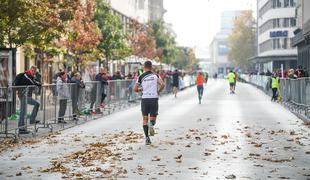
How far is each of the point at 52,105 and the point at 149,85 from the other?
459cm

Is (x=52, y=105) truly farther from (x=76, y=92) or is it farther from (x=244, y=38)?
(x=244, y=38)

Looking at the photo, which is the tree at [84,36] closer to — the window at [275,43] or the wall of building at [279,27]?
the wall of building at [279,27]

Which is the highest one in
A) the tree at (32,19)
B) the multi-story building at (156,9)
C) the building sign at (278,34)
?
the multi-story building at (156,9)

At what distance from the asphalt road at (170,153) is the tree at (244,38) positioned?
9325 centimetres

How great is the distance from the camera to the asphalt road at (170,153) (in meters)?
9.52

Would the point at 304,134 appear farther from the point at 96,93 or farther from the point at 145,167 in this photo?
the point at 96,93

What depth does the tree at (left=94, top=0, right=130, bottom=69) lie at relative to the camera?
44250 mm

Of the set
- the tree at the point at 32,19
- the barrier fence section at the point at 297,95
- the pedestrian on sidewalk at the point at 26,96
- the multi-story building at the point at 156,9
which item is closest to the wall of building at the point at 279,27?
the multi-story building at the point at 156,9

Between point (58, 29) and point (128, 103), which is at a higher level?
point (58, 29)

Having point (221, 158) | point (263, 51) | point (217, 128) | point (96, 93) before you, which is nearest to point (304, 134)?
point (217, 128)

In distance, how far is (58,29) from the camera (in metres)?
24.0

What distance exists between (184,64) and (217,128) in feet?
380

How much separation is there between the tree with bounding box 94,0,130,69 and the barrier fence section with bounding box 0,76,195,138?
18284mm

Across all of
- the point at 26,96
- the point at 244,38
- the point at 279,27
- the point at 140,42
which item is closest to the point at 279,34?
the point at 279,27
